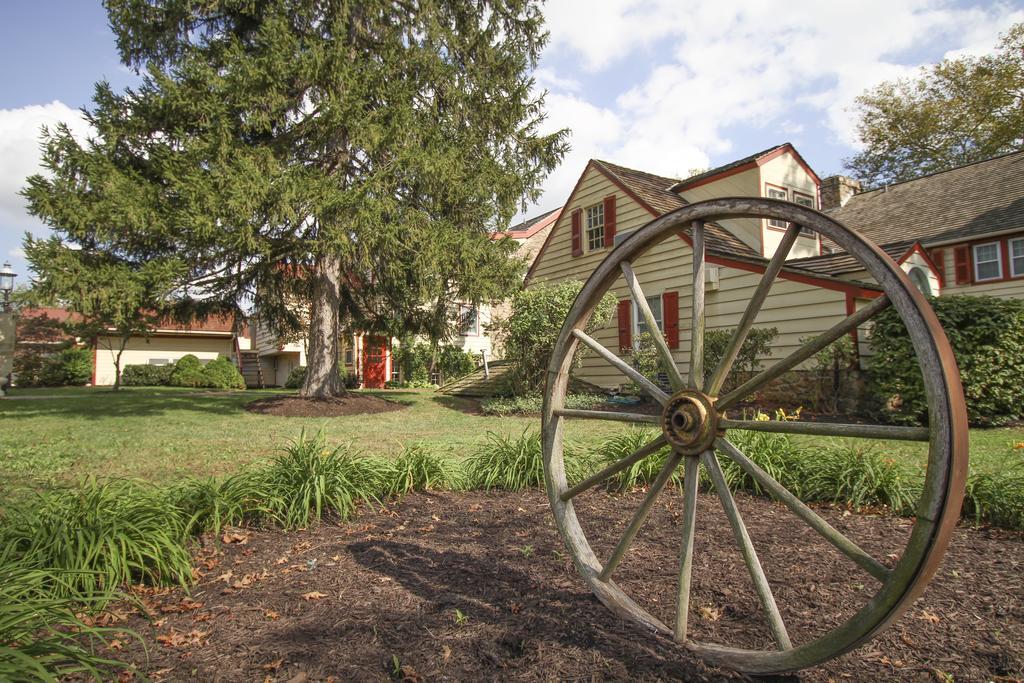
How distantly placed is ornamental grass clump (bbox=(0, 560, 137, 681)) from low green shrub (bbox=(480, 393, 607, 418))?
344 inches

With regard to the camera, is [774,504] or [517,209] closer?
[774,504]

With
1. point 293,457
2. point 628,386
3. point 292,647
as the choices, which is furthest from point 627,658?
point 628,386

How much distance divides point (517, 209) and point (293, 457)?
967cm

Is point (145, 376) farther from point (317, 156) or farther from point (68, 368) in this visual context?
point (317, 156)

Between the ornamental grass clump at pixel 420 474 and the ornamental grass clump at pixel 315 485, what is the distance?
12 cm

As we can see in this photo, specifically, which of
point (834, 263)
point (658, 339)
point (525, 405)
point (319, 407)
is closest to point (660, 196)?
point (834, 263)

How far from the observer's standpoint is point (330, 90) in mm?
10680

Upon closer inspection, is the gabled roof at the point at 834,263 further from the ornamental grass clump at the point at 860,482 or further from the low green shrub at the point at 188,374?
the low green shrub at the point at 188,374

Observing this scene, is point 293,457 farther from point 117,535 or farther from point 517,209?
point 517,209

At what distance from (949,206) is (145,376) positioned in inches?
1308

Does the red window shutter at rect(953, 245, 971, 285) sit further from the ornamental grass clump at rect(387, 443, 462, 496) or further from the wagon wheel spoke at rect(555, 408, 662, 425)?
the wagon wheel spoke at rect(555, 408, 662, 425)

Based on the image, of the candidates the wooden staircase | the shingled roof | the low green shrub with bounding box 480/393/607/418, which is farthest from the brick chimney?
the wooden staircase

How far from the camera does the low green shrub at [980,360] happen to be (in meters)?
8.20

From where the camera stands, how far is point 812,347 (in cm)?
215
